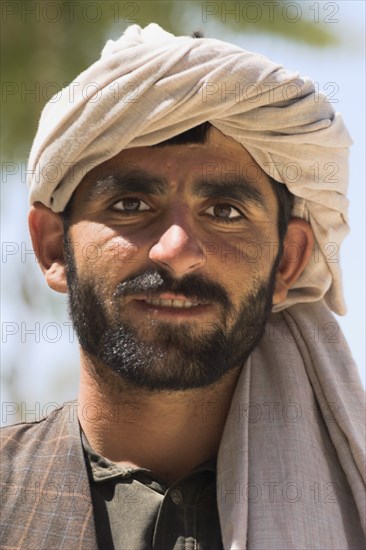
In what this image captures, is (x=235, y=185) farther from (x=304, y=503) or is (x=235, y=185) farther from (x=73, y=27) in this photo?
(x=73, y=27)

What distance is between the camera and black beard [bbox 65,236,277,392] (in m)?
3.10

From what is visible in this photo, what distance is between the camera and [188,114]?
3.22m

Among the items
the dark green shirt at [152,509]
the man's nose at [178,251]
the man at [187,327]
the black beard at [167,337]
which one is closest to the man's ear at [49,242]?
the man at [187,327]

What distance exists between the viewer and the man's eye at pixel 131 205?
10.7 ft

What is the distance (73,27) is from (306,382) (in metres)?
6.70

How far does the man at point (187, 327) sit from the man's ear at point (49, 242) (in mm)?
14

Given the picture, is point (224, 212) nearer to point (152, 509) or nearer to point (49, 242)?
point (49, 242)

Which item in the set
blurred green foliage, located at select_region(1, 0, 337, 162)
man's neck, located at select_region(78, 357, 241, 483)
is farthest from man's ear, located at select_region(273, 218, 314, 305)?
blurred green foliage, located at select_region(1, 0, 337, 162)

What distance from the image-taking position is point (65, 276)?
3475mm

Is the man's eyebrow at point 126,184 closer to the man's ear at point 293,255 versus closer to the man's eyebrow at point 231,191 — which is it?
the man's eyebrow at point 231,191

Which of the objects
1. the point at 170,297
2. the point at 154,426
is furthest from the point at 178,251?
the point at 154,426

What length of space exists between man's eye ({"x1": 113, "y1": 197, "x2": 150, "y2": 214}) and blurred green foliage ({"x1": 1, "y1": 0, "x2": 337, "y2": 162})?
19.9 ft

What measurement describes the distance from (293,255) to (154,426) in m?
0.74

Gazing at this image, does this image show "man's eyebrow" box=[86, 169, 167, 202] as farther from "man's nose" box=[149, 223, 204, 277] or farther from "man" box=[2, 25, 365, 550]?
"man's nose" box=[149, 223, 204, 277]
